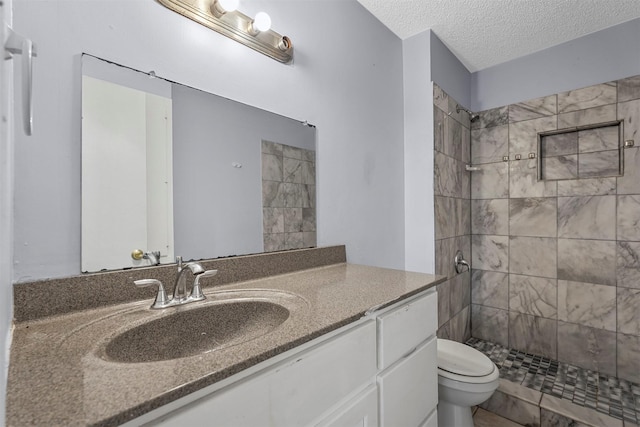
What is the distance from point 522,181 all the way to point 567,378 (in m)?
1.43

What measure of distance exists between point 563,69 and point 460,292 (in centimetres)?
189

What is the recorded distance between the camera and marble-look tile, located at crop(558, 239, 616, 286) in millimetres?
2043

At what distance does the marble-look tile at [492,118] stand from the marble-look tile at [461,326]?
1.61m

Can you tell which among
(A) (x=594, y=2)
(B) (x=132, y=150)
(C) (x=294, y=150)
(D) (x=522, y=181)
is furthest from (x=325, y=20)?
(D) (x=522, y=181)

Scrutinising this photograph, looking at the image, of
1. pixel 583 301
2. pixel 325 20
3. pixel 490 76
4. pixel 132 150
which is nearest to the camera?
pixel 132 150

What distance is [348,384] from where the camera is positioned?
0.82 metres

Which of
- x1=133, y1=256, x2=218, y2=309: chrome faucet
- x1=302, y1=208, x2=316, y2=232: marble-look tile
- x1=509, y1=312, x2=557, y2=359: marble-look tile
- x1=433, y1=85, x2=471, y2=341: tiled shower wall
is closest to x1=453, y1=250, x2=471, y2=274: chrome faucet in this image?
x1=433, y1=85, x2=471, y2=341: tiled shower wall

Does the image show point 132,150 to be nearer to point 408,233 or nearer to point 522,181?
point 408,233

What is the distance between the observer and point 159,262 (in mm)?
986

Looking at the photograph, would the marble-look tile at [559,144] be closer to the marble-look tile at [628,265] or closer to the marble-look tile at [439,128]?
the marble-look tile at [628,265]

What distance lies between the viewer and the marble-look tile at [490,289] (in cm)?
249

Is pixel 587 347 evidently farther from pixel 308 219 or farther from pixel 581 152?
pixel 308 219

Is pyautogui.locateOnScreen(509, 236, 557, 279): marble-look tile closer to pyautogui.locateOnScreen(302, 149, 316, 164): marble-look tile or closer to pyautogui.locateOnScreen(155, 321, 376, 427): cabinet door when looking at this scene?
pyautogui.locateOnScreen(302, 149, 316, 164): marble-look tile

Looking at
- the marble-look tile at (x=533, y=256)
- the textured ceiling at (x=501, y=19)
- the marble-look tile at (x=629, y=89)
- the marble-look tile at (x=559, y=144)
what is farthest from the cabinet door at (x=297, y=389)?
the marble-look tile at (x=629, y=89)
